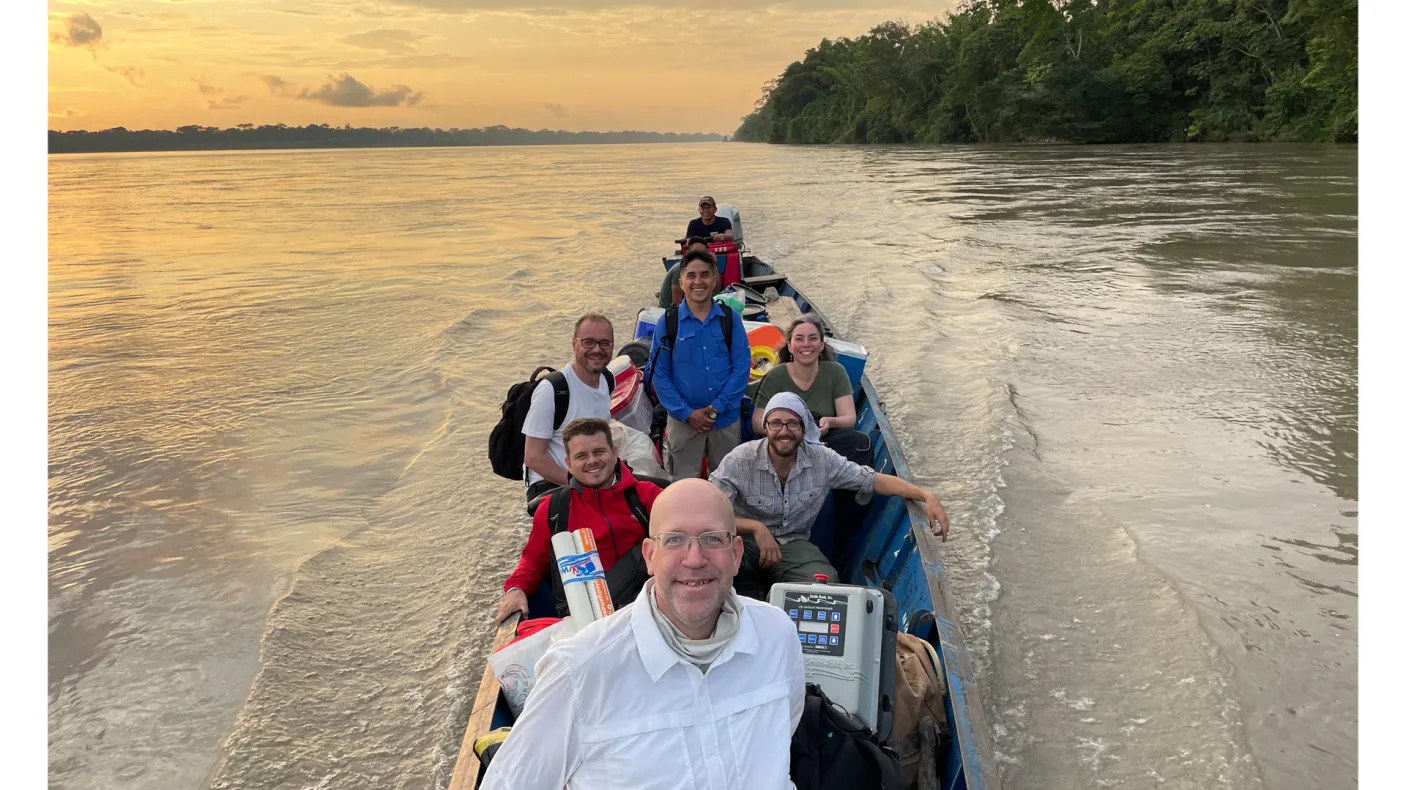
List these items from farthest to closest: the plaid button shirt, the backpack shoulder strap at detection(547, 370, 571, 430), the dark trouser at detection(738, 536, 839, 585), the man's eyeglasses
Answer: the backpack shoulder strap at detection(547, 370, 571, 430), the plaid button shirt, the dark trouser at detection(738, 536, 839, 585), the man's eyeglasses

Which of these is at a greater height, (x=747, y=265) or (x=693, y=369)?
(x=747, y=265)

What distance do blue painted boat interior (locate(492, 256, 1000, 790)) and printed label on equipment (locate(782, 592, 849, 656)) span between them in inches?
19.0

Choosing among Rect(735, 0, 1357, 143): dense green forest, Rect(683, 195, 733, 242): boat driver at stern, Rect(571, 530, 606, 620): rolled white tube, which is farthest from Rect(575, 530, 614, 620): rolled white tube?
Rect(735, 0, 1357, 143): dense green forest

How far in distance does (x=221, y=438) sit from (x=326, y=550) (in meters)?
3.64

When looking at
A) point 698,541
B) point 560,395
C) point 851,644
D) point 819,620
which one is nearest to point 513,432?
point 560,395

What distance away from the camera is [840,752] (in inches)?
104

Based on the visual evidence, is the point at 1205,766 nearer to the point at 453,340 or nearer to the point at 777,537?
the point at 777,537

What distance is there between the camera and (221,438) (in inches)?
403

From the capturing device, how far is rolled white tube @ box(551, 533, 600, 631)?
11.7ft

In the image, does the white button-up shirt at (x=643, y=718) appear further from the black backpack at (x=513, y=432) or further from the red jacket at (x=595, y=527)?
the black backpack at (x=513, y=432)

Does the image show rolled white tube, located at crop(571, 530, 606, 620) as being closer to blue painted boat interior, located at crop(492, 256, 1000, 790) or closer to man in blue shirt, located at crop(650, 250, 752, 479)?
blue painted boat interior, located at crop(492, 256, 1000, 790)

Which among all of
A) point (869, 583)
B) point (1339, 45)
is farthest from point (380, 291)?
point (1339, 45)

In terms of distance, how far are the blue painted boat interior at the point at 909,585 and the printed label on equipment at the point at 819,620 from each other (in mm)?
483

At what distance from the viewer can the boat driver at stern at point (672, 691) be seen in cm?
201
